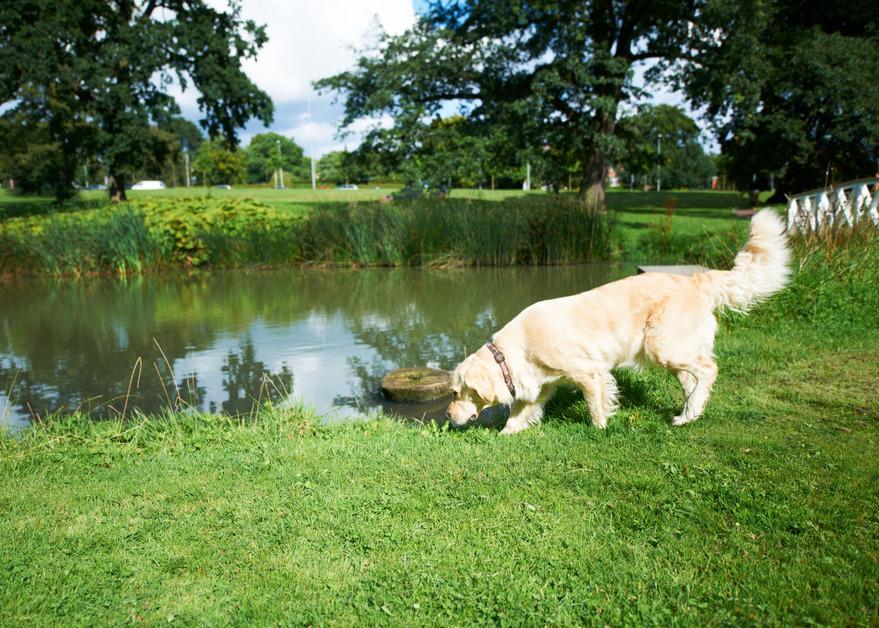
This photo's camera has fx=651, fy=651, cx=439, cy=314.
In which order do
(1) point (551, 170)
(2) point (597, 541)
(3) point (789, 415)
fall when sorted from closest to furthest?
(2) point (597, 541) < (3) point (789, 415) < (1) point (551, 170)

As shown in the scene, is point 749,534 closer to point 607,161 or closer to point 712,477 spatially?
point 712,477

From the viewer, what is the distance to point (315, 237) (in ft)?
66.0

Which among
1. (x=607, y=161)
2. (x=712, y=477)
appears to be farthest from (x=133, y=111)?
(x=712, y=477)

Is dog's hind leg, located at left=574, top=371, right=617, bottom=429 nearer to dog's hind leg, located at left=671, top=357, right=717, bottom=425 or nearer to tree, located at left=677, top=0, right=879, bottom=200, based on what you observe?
dog's hind leg, located at left=671, top=357, right=717, bottom=425

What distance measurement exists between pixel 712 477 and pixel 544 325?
5.70ft

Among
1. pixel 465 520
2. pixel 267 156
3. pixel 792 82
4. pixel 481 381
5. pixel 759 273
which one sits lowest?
pixel 465 520

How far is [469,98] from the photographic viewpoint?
24.3 m

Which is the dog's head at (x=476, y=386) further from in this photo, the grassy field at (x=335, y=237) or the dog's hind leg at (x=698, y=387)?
the grassy field at (x=335, y=237)

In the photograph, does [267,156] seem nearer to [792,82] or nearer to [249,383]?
[792,82]

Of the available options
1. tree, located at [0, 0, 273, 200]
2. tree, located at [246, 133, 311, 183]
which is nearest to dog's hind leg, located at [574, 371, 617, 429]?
tree, located at [0, 0, 273, 200]

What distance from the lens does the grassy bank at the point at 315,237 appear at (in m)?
18.7

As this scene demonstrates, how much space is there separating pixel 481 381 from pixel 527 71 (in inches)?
802

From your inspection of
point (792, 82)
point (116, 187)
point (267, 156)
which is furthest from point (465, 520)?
point (267, 156)

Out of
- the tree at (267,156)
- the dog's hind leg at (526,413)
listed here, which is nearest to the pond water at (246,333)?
the dog's hind leg at (526,413)
